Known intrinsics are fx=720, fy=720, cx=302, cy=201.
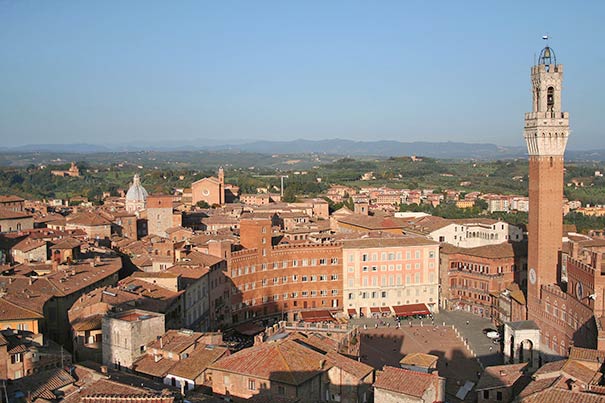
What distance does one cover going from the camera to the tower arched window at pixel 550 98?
4581 cm

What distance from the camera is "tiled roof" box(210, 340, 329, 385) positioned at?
81.6 ft

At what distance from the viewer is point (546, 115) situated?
45.3m

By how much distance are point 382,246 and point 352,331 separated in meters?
20.5

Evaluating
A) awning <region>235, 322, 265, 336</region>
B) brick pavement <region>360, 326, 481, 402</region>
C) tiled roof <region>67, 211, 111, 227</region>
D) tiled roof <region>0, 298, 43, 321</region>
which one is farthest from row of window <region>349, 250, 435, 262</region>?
tiled roof <region>0, 298, 43, 321</region>

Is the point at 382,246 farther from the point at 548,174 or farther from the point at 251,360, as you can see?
the point at 251,360

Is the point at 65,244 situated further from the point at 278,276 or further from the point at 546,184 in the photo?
the point at 546,184

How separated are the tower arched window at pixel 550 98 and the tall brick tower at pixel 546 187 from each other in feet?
0.20

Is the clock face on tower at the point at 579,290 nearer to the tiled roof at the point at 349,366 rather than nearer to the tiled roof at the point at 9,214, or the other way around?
the tiled roof at the point at 349,366

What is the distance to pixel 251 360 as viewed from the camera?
85.3 ft

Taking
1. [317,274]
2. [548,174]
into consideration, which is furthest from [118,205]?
[548,174]

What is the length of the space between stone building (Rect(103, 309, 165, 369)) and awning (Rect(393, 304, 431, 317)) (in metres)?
27.6

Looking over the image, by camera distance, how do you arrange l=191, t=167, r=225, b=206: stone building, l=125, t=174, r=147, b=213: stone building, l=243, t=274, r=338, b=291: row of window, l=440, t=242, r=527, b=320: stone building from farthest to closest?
1. l=191, t=167, r=225, b=206: stone building
2. l=125, t=174, r=147, b=213: stone building
3. l=440, t=242, r=527, b=320: stone building
4. l=243, t=274, r=338, b=291: row of window

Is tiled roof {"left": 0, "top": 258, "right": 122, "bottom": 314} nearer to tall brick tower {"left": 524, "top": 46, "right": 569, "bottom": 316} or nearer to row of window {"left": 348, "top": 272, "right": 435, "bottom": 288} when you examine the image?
row of window {"left": 348, "top": 272, "right": 435, "bottom": 288}

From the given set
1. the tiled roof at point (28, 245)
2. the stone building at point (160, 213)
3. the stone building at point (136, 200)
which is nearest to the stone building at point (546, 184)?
the tiled roof at point (28, 245)
